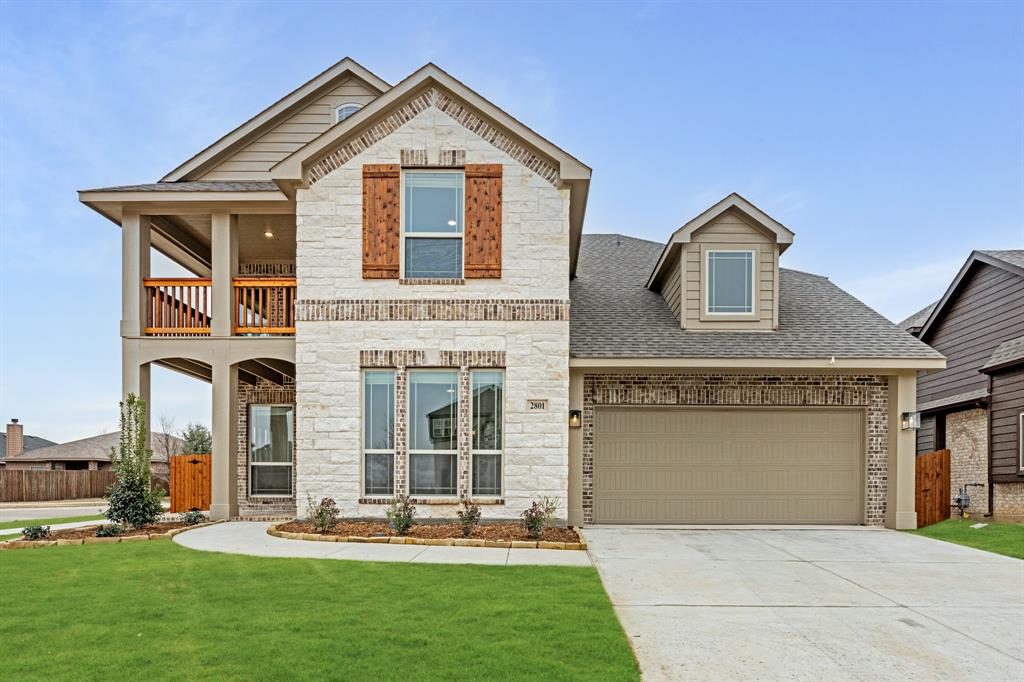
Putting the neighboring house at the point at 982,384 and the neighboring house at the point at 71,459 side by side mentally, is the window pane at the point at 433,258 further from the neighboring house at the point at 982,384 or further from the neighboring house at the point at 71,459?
the neighboring house at the point at 71,459

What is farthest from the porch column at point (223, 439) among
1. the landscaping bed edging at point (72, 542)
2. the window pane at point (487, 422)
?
the window pane at point (487, 422)

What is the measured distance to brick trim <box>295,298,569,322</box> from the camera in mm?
10867

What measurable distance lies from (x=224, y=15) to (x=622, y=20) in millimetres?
13040

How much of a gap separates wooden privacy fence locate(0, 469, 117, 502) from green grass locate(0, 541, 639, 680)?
70.3 ft

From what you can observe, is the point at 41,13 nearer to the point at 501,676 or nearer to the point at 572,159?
the point at 572,159

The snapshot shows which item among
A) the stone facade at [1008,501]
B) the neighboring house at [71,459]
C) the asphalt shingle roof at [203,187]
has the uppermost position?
the asphalt shingle roof at [203,187]

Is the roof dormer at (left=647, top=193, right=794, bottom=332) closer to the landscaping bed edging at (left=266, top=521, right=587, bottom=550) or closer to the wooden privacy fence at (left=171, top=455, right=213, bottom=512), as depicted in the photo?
the landscaping bed edging at (left=266, top=521, right=587, bottom=550)

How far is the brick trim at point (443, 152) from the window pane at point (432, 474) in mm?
4956

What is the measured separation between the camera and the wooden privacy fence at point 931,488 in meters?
12.1

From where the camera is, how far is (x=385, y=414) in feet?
35.8

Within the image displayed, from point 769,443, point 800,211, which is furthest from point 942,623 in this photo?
point 800,211

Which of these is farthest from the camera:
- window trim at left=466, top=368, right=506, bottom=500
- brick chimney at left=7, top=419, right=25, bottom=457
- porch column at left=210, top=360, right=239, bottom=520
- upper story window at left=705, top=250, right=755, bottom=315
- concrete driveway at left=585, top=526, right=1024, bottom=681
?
brick chimney at left=7, top=419, right=25, bottom=457

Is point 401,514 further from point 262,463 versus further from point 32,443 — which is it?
point 32,443

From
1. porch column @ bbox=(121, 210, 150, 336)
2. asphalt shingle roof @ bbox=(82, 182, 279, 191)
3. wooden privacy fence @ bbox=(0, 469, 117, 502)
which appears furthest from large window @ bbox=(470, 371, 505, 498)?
wooden privacy fence @ bbox=(0, 469, 117, 502)
